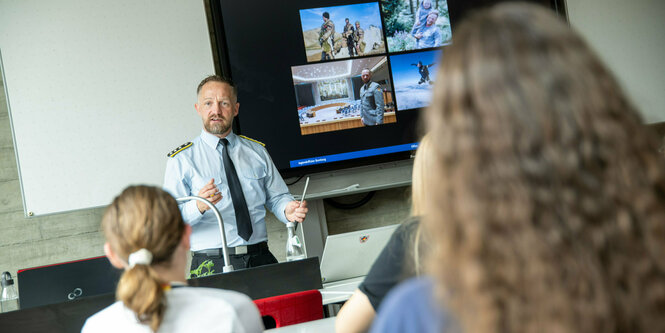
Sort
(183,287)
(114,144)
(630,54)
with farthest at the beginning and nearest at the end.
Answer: (630,54)
(114,144)
(183,287)

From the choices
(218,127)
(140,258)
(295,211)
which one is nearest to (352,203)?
(218,127)

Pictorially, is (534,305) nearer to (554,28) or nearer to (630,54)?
(554,28)

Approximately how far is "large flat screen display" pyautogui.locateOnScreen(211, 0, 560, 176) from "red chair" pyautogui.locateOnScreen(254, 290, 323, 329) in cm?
200

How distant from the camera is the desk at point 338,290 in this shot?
238 cm

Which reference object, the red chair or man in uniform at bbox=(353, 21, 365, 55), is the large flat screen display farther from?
the red chair

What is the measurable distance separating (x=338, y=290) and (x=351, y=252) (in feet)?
0.59

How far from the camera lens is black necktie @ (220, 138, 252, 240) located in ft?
10.5

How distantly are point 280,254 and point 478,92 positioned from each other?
12.9 ft

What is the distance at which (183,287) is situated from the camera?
1.26 meters

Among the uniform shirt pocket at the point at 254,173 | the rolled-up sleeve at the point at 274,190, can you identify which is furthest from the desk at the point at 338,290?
the uniform shirt pocket at the point at 254,173

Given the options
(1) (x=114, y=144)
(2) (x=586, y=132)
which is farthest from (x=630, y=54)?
(2) (x=586, y=132)

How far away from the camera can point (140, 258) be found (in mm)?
1240

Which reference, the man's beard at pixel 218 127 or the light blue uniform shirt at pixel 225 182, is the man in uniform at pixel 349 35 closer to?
the light blue uniform shirt at pixel 225 182

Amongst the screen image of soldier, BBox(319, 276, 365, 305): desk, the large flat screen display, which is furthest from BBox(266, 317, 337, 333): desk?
the screen image of soldier
